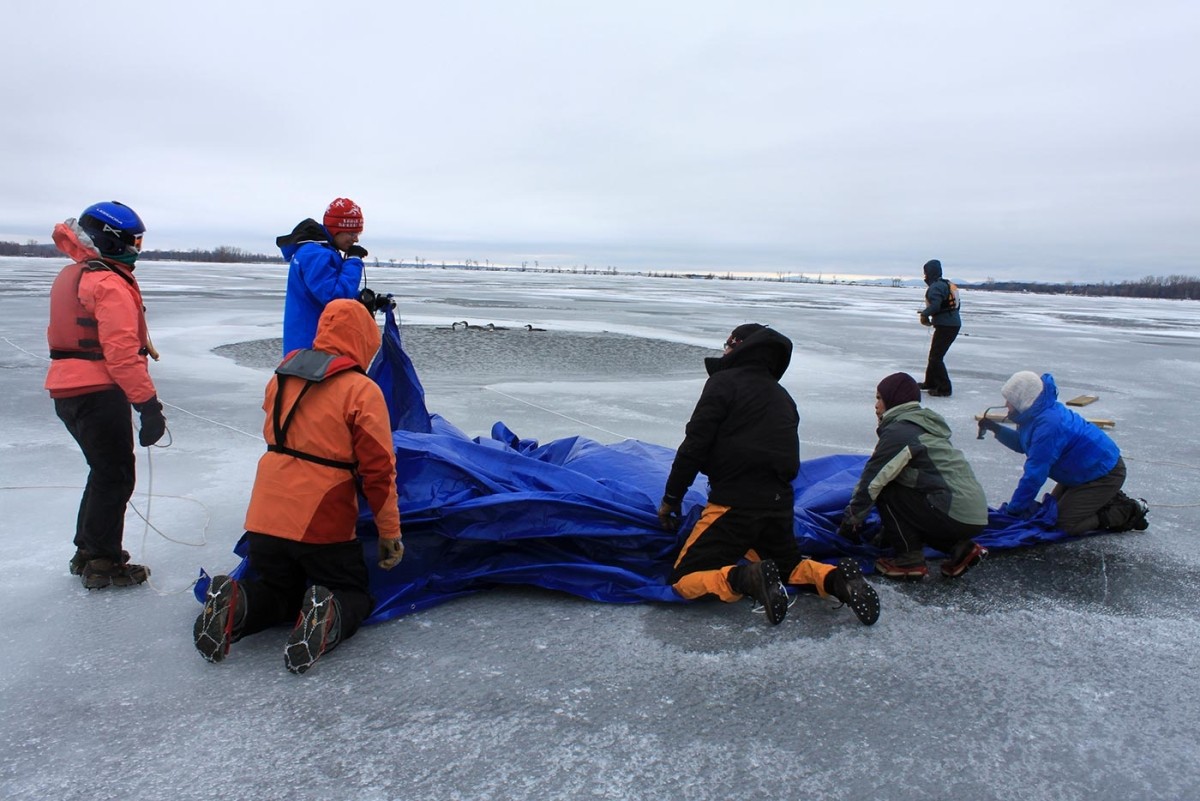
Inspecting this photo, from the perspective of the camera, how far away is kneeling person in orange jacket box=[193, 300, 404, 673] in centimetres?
258

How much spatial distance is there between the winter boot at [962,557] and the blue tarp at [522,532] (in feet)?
0.86

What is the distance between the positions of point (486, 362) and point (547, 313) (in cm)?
1084

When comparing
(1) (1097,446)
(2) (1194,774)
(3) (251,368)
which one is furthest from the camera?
(3) (251,368)

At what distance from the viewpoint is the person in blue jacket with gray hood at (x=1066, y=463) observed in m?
3.70

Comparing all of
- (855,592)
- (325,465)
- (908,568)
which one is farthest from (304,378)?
(908,568)

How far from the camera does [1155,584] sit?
340cm

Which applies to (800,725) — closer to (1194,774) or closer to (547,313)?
(1194,774)

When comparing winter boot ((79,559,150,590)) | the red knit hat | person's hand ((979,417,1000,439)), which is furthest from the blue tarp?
the red knit hat

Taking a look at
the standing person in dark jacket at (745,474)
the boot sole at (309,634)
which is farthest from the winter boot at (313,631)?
the standing person in dark jacket at (745,474)

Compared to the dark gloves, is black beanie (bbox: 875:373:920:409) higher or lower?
lower

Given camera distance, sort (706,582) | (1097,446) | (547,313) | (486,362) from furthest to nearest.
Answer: (547,313) < (486,362) < (1097,446) < (706,582)

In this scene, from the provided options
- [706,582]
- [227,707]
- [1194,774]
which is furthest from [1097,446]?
[227,707]

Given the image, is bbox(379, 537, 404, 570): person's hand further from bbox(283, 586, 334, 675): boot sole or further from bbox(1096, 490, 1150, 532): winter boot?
bbox(1096, 490, 1150, 532): winter boot

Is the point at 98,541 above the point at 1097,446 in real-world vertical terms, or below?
below
